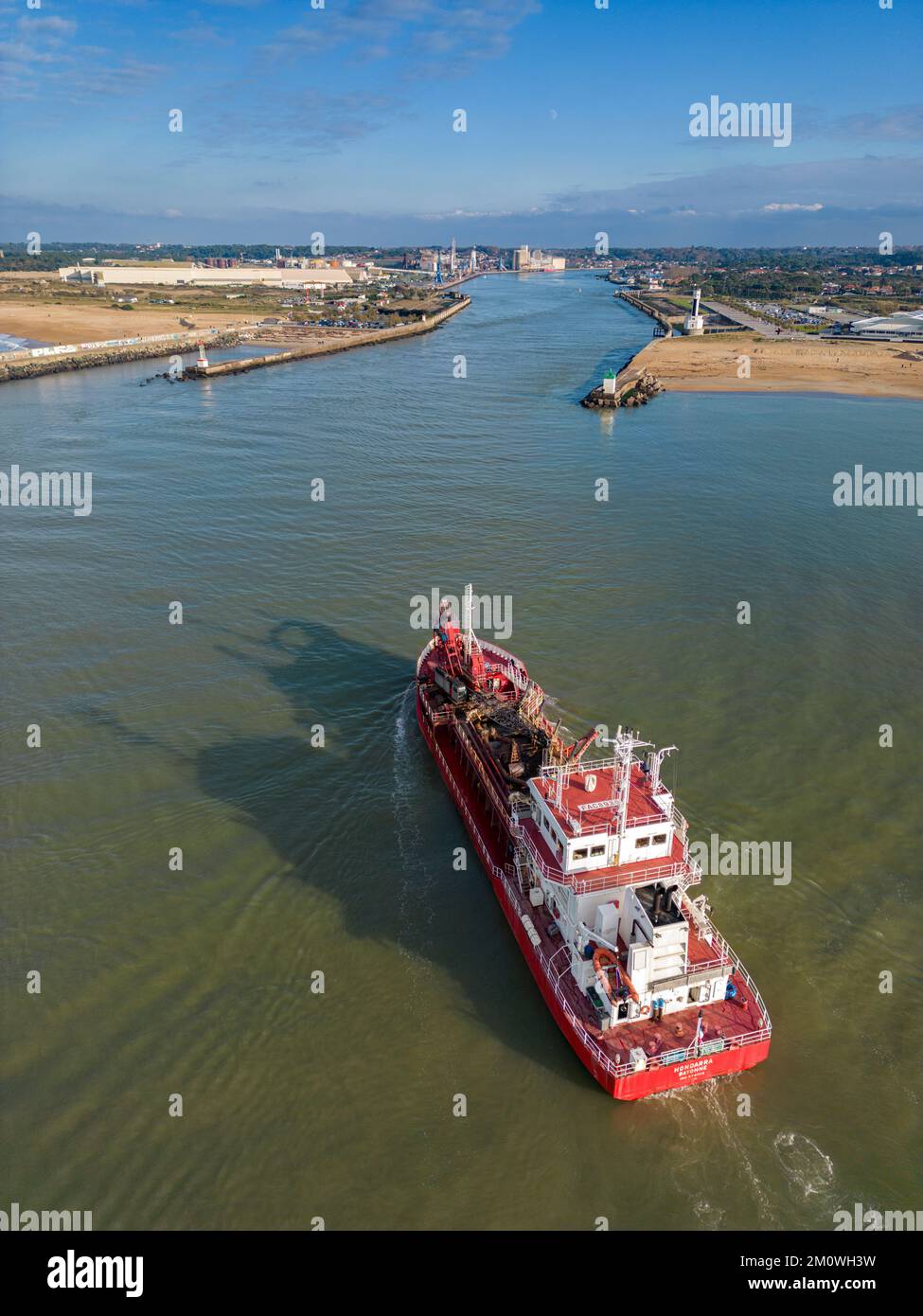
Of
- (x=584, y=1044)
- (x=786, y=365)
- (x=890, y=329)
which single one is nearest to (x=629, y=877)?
(x=584, y=1044)

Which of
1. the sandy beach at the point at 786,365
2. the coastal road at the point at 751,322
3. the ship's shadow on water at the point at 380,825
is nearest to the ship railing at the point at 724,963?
the ship's shadow on water at the point at 380,825

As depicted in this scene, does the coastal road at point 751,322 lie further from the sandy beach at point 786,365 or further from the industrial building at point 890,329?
the industrial building at point 890,329

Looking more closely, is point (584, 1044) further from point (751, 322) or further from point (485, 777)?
point (751, 322)

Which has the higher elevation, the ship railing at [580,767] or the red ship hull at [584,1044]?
the ship railing at [580,767]

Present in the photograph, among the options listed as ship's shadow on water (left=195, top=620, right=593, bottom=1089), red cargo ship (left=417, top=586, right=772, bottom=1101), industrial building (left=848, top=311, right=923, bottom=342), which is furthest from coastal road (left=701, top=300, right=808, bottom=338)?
red cargo ship (left=417, top=586, right=772, bottom=1101)

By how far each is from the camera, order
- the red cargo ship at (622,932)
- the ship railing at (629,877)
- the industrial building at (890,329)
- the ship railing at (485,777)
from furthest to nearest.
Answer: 1. the industrial building at (890,329)
2. the ship railing at (485,777)
3. the ship railing at (629,877)
4. the red cargo ship at (622,932)

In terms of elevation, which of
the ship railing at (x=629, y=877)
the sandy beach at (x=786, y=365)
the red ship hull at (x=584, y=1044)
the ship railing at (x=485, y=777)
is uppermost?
the sandy beach at (x=786, y=365)
